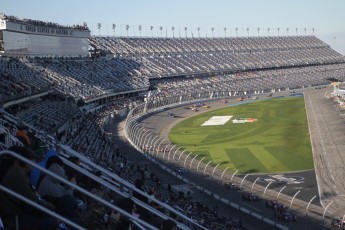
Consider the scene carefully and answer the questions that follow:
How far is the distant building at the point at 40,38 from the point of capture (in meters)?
55.3

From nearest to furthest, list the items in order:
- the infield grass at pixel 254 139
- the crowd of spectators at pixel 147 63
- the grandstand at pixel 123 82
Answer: the grandstand at pixel 123 82, the infield grass at pixel 254 139, the crowd of spectators at pixel 147 63

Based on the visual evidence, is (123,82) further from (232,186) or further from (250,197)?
(250,197)

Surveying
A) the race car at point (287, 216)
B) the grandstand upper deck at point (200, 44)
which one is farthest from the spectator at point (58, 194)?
the grandstand upper deck at point (200, 44)

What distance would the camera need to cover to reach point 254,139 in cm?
4875

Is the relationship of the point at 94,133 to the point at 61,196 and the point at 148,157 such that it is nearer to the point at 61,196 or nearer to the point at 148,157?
the point at 148,157

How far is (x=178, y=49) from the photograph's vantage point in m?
114

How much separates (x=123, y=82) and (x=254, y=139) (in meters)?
33.9

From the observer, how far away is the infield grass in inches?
1458

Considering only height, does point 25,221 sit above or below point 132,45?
below

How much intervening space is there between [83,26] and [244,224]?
208 ft

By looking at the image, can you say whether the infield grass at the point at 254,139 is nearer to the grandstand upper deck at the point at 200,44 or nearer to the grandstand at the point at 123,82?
the grandstand at the point at 123,82

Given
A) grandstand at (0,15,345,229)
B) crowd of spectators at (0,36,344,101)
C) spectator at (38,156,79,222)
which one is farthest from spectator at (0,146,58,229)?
crowd of spectators at (0,36,344,101)

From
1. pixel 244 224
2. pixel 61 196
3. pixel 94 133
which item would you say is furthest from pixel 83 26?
pixel 61 196

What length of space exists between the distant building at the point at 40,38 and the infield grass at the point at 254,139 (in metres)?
20.9
